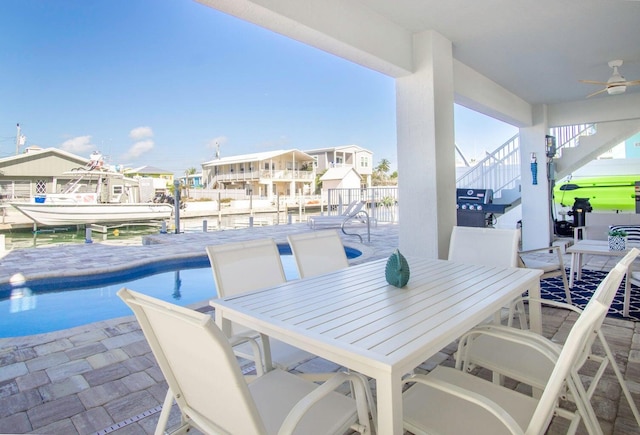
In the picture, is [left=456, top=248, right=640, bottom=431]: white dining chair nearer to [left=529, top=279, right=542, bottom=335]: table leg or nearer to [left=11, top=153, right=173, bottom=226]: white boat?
[left=529, top=279, right=542, bottom=335]: table leg

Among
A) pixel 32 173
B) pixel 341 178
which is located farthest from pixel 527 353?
pixel 341 178

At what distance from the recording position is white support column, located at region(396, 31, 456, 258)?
3.64 m

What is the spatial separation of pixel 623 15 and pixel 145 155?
25.8 m

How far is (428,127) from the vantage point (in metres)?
3.65

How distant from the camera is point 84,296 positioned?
15.8ft

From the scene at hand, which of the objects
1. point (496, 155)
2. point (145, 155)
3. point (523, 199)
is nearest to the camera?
point (523, 199)

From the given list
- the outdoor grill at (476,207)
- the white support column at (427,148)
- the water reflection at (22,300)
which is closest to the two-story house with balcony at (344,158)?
the outdoor grill at (476,207)

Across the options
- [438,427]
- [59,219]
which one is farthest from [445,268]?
[59,219]

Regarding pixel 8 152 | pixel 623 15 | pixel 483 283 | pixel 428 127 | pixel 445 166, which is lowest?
pixel 483 283

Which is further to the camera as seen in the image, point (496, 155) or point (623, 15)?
point (496, 155)

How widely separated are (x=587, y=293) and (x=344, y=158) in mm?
23023

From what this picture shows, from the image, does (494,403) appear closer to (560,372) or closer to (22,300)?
(560,372)

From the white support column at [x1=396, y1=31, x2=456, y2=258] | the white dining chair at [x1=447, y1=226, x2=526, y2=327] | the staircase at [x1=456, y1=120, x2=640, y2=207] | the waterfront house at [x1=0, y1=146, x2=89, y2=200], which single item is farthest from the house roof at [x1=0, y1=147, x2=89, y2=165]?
the white dining chair at [x1=447, y1=226, x2=526, y2=327]

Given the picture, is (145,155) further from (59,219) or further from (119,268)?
(119,268)
